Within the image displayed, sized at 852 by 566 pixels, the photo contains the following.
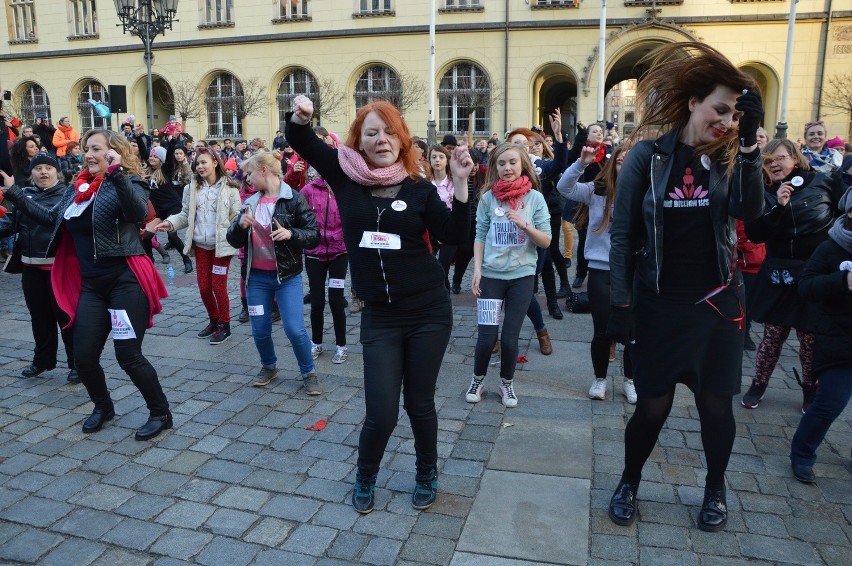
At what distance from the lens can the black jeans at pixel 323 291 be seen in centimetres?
600

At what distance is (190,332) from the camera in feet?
23.3

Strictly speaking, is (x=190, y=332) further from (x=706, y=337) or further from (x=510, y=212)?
(x=706, y=337)

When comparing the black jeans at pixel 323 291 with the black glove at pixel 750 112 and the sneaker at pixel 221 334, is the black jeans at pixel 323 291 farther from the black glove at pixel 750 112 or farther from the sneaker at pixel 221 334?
the black glove at pixel 750 112

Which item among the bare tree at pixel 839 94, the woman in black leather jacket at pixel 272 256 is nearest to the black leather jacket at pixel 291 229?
the woman in black leather jacket at pixel 272 256

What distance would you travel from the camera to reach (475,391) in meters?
5.12

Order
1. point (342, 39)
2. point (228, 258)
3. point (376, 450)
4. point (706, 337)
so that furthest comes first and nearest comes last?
point (342, 39) → point (228, 258) → point (376, 450) → point (706, 337)

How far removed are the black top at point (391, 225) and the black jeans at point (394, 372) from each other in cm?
16

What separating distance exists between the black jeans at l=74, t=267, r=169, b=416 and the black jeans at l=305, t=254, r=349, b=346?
5.60 ft

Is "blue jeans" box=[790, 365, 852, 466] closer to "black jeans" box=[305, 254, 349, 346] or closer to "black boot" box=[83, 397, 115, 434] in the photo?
"black jeans" box=[305, 254, 349, 346]

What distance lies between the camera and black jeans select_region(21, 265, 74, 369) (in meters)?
5.71

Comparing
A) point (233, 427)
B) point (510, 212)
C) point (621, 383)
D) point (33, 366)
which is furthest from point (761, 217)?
point (33, 366)

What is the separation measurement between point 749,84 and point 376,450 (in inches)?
95.7

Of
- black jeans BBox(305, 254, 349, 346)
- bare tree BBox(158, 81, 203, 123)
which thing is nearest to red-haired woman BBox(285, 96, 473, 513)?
black jeans BBox(305, 254, 349, 346)

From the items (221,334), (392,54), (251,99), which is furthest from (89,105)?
(221,334)
